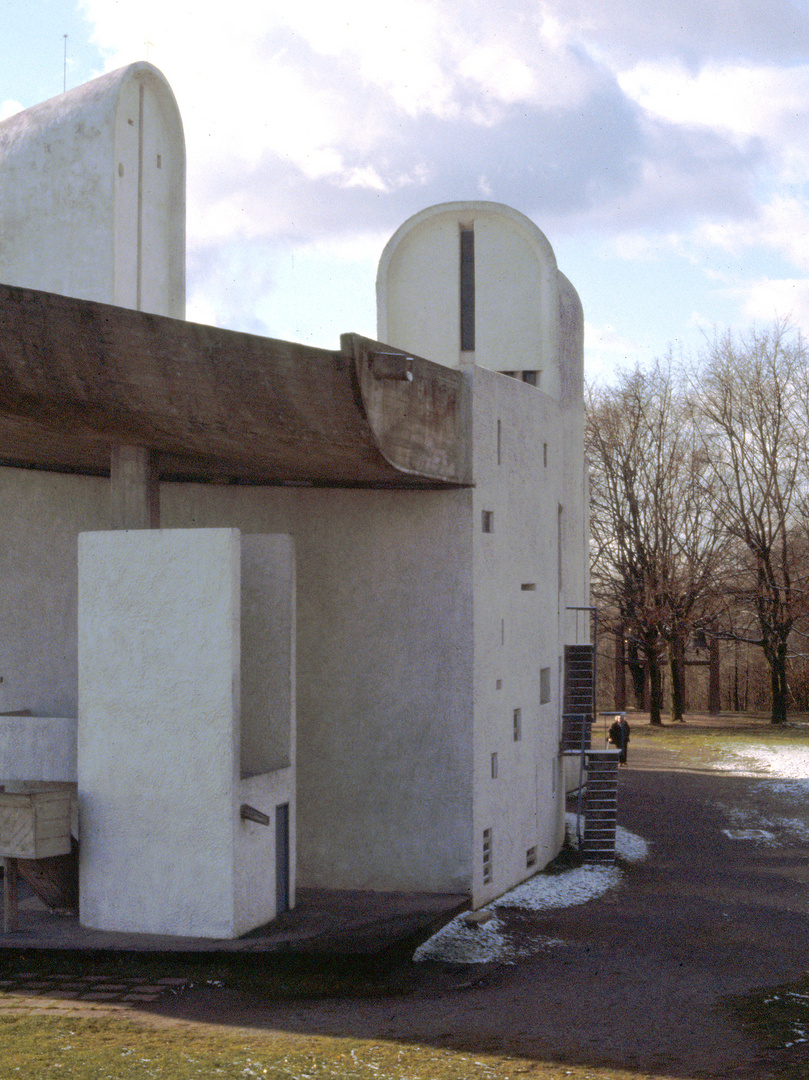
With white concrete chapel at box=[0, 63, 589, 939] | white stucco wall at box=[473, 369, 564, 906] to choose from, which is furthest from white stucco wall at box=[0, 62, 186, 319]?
white stucco wall at box=[473, 369, 564, 906]

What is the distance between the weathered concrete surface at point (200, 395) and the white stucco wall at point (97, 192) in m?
5.60

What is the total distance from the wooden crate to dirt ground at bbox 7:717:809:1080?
254 centimetres

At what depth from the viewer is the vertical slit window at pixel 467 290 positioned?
22.0 metres

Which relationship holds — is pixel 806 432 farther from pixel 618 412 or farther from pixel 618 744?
pixel 618 744

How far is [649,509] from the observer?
139 feet

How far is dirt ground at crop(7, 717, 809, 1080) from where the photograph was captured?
36.6ft

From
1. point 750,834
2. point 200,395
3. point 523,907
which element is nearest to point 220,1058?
point 200,395

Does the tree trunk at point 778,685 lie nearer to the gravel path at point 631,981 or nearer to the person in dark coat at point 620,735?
the person in dark coat at point 620,735

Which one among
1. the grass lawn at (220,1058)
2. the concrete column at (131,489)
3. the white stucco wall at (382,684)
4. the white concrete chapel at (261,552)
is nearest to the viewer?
the grass lawn at (220,1058)

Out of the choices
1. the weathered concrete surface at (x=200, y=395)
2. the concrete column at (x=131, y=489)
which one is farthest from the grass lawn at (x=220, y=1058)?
the weathered concrete surface at (x=200, y=395)

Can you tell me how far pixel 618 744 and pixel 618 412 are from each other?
15.6m

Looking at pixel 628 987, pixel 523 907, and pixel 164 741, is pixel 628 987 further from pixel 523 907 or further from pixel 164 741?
pixel 164 741

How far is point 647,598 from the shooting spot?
3997 centimetres

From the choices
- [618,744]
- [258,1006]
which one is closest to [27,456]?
[258,1006]
